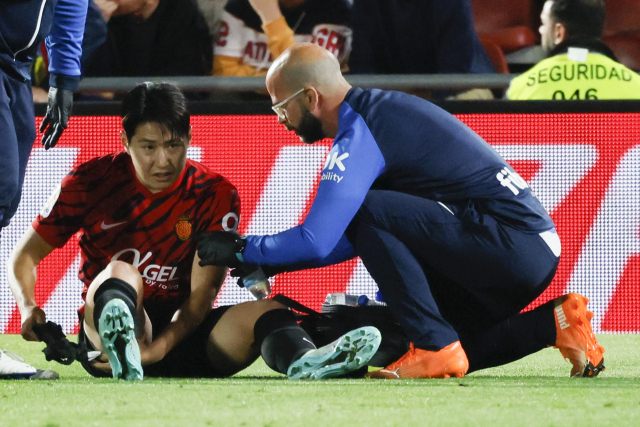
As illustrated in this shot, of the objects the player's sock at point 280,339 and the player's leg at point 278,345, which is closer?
the player's leg at point 278,345

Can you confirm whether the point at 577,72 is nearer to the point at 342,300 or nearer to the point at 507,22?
the point at 507,22

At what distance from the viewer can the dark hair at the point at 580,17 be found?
4422mm

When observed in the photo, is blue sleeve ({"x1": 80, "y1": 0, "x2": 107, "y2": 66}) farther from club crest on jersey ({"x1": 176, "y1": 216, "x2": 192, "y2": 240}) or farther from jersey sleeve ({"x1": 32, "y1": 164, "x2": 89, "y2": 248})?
club crest on jersey ({"x1": 176, "y1": 216, "x2": 192, "y2": 240})

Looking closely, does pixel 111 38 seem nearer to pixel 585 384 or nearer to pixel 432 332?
pixel 432 332

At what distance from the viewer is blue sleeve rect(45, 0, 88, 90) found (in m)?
2.92

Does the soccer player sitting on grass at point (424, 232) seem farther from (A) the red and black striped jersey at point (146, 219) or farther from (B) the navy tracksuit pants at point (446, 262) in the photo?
(A) the red and black striped jersey at point (146, 219)

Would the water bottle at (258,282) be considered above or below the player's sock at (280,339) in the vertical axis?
above

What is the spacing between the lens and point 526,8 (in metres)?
5.50

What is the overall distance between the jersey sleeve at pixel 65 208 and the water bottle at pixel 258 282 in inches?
20.5

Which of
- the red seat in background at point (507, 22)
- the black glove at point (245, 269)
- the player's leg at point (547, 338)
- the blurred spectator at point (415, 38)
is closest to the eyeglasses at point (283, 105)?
the black glove at point (245, 269)

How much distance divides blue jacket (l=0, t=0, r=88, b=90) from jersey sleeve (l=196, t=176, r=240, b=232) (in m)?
0.63

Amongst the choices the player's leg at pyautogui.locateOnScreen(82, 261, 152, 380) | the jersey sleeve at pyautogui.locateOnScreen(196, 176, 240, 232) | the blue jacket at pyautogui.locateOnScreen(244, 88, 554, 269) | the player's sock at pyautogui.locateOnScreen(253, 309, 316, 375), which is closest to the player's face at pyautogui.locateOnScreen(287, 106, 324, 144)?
the blue jacket at pyautogui.locateOnScreen(244, 88, 554, 269)

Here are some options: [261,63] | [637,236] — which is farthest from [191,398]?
[261,63]

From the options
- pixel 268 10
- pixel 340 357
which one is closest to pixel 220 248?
pixel 340 357
